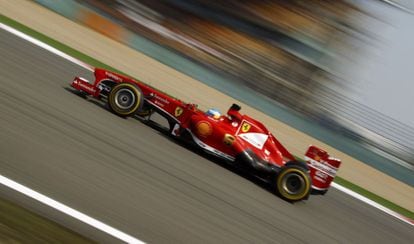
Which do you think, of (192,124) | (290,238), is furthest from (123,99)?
(290,238)

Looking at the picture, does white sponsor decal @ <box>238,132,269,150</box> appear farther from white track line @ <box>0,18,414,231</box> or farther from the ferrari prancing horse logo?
white track line @ <box>0,18,414,231</box>

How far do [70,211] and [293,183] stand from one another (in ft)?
11.5

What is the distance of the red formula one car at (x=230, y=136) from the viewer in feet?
26.1

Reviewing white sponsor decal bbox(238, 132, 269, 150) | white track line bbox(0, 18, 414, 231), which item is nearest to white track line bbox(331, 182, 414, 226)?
white track line bbox(0, 18, 414, 231)

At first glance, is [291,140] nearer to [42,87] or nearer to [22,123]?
[42,87]

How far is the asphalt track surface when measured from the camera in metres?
5.48

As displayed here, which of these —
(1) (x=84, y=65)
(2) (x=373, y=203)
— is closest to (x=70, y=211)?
(2) (x=373, y=203)

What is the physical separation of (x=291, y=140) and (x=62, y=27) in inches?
187

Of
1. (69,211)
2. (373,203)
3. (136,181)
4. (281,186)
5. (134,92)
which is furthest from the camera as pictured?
(373,203)

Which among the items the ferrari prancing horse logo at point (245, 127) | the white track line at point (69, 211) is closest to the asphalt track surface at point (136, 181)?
the white track line at point (69, 211)

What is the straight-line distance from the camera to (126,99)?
8070 millimetres

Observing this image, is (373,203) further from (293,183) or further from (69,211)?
(69,211)

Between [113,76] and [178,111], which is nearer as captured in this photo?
[178,111]

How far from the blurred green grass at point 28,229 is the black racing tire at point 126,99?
3.48 metres
